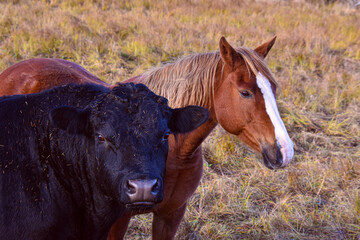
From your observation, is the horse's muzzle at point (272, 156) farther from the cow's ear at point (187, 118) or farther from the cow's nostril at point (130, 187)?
the cow's nostril at point (130, 187)

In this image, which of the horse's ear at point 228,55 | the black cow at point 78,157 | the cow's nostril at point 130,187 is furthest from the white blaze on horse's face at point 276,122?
the cow's nostril at point 130,187

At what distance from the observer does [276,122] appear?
2496mm

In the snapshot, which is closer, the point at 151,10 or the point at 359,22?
the point at 151,10

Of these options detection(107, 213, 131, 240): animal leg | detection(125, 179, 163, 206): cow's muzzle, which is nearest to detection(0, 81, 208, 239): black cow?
detection(125, 179, 163, 206): cow's muzzle

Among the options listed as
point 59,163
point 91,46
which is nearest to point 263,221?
point 59,163

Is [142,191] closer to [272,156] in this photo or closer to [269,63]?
[272,156]

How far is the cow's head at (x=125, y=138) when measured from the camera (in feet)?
5.61

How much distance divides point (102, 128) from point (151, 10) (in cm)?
916

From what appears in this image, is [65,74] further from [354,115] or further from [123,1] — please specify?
[123,1]

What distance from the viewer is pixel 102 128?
183 centimetres

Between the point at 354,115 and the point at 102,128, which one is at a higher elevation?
the point at 102,128

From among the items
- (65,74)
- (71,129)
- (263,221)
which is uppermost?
(71,129)

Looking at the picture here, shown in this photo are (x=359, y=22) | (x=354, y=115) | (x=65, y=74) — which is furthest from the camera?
(x=359, y=22)

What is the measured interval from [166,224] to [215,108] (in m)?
1.17
